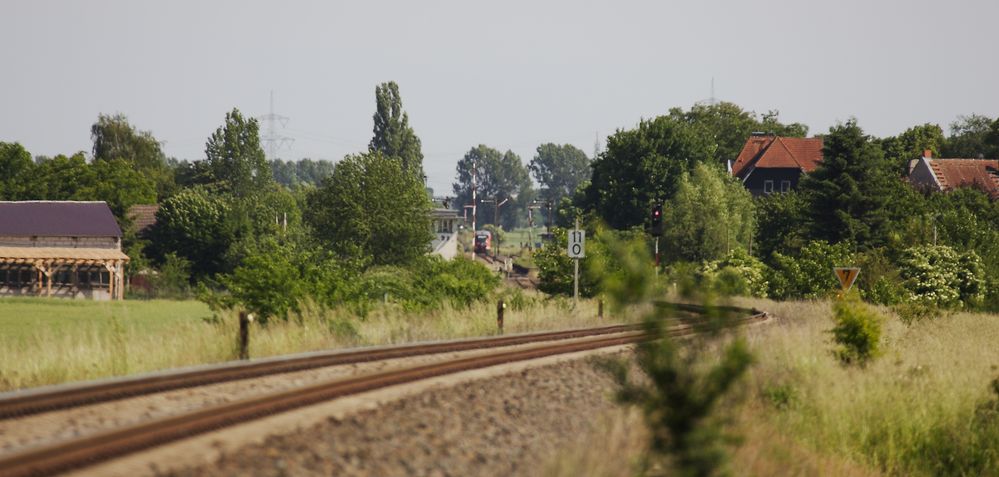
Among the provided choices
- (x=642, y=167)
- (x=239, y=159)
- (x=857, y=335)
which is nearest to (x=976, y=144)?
(x=642, y=167)

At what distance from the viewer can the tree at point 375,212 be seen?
54.6 metres

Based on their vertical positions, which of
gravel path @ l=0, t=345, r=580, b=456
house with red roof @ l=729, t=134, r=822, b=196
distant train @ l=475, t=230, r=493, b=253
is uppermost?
house with red roof @ l=729, t=134, r=822, b=196

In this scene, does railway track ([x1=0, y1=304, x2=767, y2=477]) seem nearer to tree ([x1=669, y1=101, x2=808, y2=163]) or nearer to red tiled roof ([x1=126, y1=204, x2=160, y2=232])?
red tiled roof ([x1=126, y1=204, x2=160, y2=232])

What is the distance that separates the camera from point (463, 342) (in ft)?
60.9

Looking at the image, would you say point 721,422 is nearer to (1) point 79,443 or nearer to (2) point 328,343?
Result: (1) point 79,443

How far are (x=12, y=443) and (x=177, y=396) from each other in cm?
269

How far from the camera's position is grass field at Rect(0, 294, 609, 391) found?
49.5 feet

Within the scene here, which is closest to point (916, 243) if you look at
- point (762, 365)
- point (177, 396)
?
point (762, 365)

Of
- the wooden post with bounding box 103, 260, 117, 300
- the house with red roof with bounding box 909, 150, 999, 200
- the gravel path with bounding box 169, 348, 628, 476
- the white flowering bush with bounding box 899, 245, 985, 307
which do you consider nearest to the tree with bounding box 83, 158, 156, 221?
the wooden post with bounding box 103, 260, 117, 300

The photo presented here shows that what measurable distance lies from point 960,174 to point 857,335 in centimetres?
8204

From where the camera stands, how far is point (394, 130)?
419 feet

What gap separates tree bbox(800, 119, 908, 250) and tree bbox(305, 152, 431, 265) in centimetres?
2165

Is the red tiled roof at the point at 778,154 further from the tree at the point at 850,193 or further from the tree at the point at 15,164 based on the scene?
the tree at the point at 15,164

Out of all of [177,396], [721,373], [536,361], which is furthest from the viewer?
[536,361]
